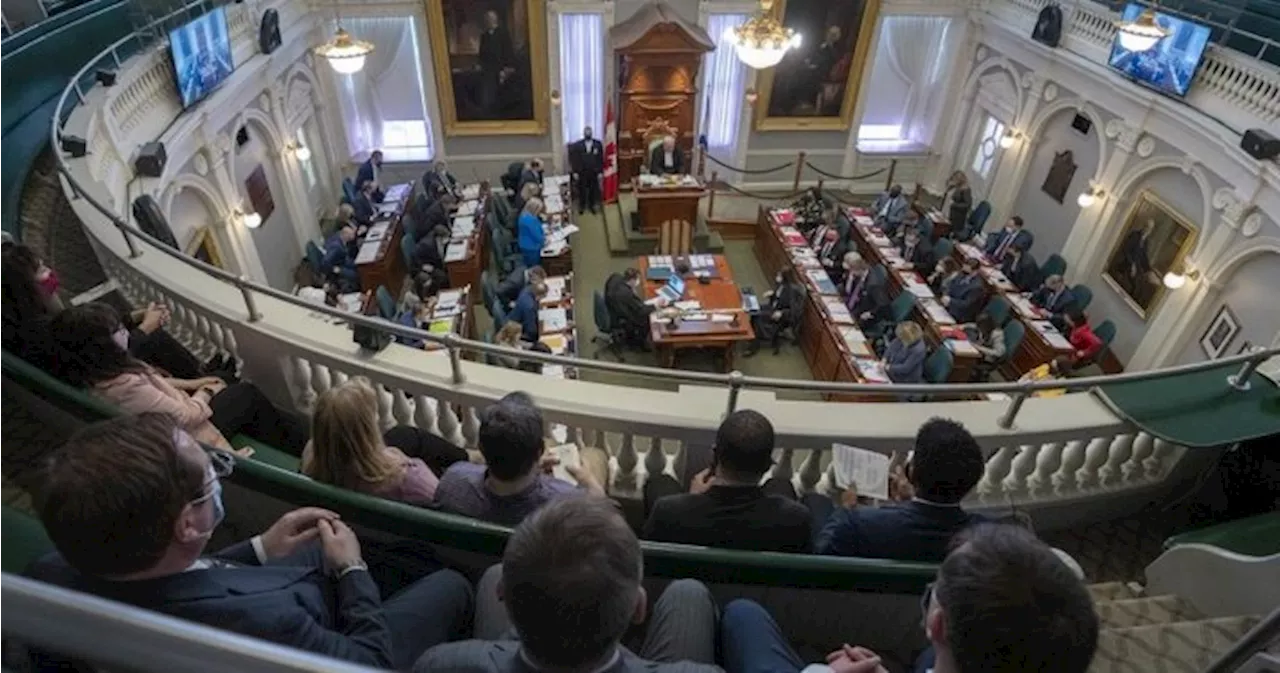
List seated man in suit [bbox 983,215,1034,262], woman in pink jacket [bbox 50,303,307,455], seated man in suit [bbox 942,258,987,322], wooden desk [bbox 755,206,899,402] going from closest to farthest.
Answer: woman in pink jacket [bbox 50,303,307,455]
wooden desk [bbox 755,206,899,402]
seated man in suit [bbox 942,258,987,322]
seated man in suit [bbox 983,215,1034,262]

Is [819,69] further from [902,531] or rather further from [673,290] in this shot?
[902,531]

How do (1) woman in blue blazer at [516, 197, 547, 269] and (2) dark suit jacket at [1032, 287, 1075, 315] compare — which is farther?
(1) woman in blue blazer at [516, 197, 547, 269]

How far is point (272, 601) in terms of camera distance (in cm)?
167

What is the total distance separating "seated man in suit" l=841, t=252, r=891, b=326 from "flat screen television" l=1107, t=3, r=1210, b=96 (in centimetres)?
420

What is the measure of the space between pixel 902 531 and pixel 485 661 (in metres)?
1.62

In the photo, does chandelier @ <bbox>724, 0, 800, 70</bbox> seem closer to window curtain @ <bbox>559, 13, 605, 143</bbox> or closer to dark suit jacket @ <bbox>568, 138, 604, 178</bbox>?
dark suit jacket @ <bbox>568, 138, 604, 178</bbox>

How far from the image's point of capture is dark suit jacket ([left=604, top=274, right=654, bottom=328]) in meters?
9.29

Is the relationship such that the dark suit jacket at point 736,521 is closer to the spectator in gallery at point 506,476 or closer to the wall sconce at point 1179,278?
the spectator in gallery at point 506,476

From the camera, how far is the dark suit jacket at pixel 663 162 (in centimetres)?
1256

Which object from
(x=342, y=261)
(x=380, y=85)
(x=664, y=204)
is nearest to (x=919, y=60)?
(x=664, y=204)

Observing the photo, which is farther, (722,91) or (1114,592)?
(722,91)

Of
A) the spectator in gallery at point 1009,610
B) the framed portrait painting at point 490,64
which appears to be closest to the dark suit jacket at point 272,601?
the spectator in gallery at point 1009,610

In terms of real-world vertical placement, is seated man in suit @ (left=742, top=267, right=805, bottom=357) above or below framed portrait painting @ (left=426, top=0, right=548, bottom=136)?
below

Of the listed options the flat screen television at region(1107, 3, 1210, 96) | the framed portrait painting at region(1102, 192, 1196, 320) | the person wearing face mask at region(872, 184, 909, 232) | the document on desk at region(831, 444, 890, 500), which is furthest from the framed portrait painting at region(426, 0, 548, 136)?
the document on desk at region(831, 444, 890, 500)
